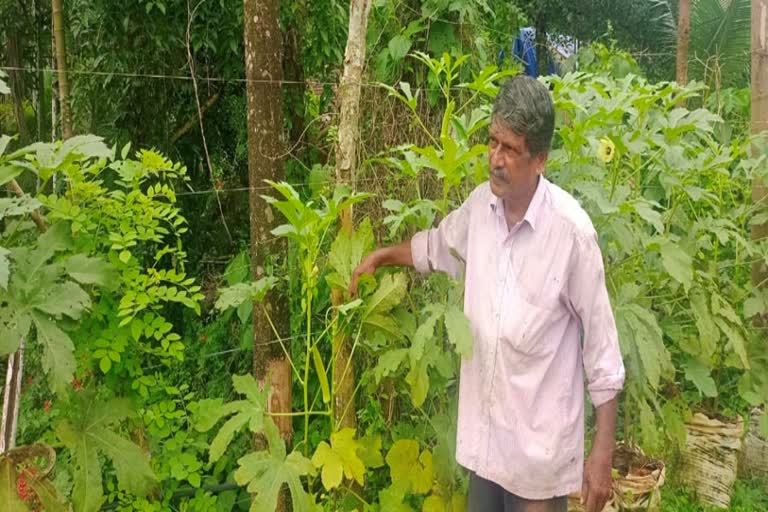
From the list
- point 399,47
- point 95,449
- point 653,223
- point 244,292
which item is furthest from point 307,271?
point 399,47

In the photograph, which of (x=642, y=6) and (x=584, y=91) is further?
(x=642, y=6)

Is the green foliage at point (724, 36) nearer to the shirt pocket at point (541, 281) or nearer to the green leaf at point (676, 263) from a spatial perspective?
the green leaf at point (676, 263)

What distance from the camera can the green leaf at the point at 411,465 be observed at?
298 centimetres

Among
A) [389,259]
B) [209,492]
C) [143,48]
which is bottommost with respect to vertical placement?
[209,492]

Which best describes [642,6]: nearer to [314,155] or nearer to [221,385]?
[314,155]

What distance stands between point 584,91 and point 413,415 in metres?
1.42

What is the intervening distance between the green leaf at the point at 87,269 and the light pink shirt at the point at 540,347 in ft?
3.53

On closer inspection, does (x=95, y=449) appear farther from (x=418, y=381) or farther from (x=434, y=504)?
(x=434, y=504)

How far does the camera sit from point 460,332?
2.40 meters

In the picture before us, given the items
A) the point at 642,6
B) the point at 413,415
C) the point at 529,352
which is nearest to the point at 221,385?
the point at 413,415

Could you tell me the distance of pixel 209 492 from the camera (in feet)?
10.3

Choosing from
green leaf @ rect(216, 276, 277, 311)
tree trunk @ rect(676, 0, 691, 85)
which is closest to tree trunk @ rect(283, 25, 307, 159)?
green leaf @ rect(216, 276, 277, 311)

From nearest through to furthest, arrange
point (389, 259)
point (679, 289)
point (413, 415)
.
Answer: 1. point (389, 259)
2. point (413, 415)
3. point (679, 289)

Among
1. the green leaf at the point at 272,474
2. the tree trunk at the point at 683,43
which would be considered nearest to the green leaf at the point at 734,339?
the green leaf at the point at 272,474
